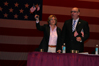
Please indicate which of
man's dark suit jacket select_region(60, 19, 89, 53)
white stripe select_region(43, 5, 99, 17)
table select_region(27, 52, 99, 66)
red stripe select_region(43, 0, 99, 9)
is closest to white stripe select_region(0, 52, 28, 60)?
white stripe select_region(43, 5, 99, 17)

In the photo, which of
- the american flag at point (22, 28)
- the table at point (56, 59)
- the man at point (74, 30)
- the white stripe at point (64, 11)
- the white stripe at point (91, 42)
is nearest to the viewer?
the table at point (56, 59)

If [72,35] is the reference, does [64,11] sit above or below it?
above

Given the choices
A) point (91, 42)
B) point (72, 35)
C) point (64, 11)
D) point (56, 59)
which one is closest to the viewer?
point (56, 59)

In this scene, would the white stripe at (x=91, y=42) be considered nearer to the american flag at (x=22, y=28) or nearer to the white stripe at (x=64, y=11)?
the american flag at (x=22, y=28)

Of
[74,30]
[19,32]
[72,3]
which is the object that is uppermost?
[72,3]

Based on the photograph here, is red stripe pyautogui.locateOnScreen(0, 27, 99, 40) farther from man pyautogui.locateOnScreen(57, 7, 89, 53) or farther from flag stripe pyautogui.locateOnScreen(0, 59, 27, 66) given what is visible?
man pyautogui.locateOnScreen(57, 7, 89, 53)

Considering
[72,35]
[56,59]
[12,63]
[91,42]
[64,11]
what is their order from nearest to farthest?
[56,59], [72,35], [12,63], [64,11], [91,42]

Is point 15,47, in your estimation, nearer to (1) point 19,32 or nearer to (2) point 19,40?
(2) point 19,40

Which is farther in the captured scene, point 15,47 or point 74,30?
point 15,47

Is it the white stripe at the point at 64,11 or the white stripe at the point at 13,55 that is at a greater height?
the white stripe at the point at 64,11

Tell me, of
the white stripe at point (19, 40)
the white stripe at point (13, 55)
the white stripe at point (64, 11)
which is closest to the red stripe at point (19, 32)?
the white stripe at point (19, 40)

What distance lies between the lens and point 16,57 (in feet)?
17.1

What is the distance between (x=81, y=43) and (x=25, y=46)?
260cm

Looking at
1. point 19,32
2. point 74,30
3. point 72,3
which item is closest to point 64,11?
point 72,3
